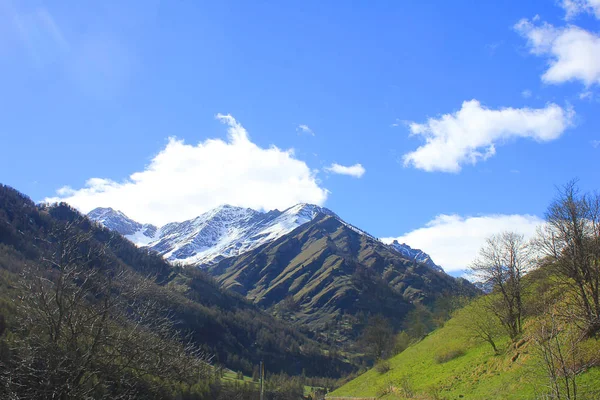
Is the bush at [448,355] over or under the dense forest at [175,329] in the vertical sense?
under

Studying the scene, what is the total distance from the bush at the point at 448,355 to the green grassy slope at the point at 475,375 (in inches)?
13.9

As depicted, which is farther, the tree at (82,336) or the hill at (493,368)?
the hill at (493,368)

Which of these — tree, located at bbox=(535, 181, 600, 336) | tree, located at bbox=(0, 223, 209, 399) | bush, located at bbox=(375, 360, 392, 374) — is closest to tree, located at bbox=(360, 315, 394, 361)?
bush, located at bbox=(375, 360, 392, 374)

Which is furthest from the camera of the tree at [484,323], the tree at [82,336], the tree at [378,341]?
the tree at [378,341]

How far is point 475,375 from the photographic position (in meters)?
38.8

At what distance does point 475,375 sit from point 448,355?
14716 mm

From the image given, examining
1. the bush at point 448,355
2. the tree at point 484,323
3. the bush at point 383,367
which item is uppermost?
the tree at point 484,323

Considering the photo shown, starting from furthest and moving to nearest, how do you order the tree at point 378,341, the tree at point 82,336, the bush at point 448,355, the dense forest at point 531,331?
the tree at point 378,341, the bush at point 448,355, the dense forest at point 531,331, the tree at point 82,336

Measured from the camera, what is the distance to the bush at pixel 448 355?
171 ft

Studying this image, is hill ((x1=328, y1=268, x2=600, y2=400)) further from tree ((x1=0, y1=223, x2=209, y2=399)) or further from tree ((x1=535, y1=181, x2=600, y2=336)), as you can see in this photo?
tree ((x1=0, y1=223, x2=209, y2=399))

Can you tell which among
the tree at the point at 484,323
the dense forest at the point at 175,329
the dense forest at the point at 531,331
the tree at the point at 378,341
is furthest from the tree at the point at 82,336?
the tree at the point at 378,341

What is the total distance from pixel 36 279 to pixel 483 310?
149 ft

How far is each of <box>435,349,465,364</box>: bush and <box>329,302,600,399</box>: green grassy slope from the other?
0.35 metres

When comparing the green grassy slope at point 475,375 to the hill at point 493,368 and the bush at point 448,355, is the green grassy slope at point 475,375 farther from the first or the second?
the bush at point 448,355
